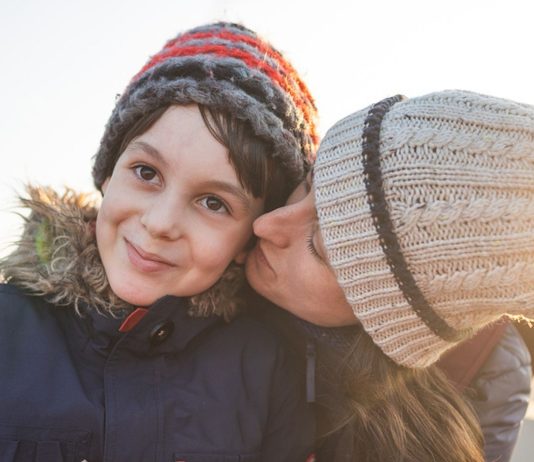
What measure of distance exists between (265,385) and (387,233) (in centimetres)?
66

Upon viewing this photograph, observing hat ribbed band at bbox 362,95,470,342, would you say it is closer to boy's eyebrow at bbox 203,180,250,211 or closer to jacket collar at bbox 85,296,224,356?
boy's eyebrow at bbox 203,180,250,211

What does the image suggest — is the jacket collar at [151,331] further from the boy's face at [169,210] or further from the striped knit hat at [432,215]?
the striped knit hat at [432,215]

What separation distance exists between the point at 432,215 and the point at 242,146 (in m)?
0.61

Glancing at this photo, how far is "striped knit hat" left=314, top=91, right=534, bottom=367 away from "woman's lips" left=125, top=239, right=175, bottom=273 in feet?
1.65

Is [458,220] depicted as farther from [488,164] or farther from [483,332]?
[483,332]

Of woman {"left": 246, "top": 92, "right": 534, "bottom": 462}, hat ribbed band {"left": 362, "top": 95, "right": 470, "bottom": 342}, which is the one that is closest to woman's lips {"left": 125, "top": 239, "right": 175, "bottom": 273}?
woman {"left": 246, "top": 92, "right": 534, "bottom": 462}

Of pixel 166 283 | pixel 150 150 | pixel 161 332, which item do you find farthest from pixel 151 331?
pixel 150 150

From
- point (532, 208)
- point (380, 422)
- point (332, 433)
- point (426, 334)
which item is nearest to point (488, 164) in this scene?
point (532, 208)

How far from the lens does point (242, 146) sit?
172 centimetres

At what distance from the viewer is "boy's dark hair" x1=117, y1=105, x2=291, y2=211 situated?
1.69 metres

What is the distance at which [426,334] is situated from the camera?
1603 mm

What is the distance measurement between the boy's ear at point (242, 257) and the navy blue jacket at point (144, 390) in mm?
217

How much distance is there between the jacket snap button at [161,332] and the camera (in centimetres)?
165

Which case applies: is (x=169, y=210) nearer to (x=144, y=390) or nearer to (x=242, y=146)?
(x=242, y=146)
